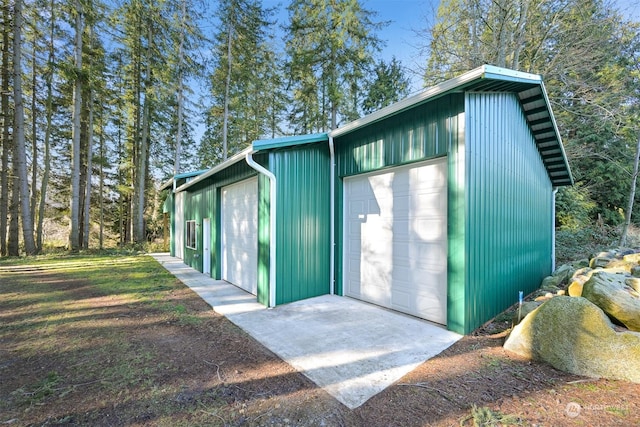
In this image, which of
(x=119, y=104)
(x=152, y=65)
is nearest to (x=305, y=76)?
(x=152, y=65)

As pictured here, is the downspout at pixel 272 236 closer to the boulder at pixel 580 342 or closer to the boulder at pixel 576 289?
the boulder at pixel 580 342

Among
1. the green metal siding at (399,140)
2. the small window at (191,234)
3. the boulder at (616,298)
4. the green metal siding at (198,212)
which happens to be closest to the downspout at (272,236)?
the green metal siding at (399,140)

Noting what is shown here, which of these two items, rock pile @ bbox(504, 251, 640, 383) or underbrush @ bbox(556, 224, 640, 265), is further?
underbrush @ bbox(556, 224, 640, 265)

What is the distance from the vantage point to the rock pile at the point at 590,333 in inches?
103

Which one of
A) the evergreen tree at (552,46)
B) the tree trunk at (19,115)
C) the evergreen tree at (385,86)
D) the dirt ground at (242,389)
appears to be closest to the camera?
the dirt ground at (242,389)

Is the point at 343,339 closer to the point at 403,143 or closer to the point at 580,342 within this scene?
the point at 580,342

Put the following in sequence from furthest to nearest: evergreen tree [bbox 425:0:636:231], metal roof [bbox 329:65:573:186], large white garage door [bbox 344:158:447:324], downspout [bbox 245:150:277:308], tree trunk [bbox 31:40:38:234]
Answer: tree trunk [bbox 31:40:38:234] → evergreen tree [bbox 425:0:636:231] → downspout [bbox 245:150:277:308] → large white garage door [bbox 344:158:447:324] → metal roof [bbox 329:65:573:186]

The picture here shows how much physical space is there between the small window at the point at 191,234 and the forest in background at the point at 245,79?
Answer: 17.1 feet

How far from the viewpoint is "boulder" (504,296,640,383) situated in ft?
8.50

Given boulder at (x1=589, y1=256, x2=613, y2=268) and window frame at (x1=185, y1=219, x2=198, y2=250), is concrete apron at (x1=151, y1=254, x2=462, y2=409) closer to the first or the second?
boulder at (x1=589, y1=256, x2=613, y2=268)

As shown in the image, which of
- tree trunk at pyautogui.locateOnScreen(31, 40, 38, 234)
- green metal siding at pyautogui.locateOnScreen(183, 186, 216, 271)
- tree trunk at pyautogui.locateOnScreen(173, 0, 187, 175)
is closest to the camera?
green metal siding at pyautogui.locateOnScreen(183, 186, 216, 271)

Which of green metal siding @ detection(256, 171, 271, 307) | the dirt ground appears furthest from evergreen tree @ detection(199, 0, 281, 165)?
the dirt ground

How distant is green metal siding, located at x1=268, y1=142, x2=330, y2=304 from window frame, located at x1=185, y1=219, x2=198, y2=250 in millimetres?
5072

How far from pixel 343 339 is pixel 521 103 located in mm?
5116
